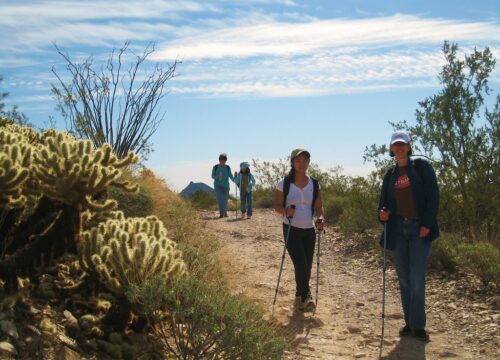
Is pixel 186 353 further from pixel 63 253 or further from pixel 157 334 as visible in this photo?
pixel 63 253


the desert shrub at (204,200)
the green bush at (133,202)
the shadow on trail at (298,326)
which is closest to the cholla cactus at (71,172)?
the shadow on trail at (298,326)

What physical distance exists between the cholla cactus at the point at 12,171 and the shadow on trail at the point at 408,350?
3.66 metres

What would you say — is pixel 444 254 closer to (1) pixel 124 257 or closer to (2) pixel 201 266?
(2) pixel 201 266

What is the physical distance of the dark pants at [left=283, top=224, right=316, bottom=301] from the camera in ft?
23.5

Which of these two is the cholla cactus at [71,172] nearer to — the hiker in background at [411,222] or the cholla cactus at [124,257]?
the cholla cactus at [124,257]

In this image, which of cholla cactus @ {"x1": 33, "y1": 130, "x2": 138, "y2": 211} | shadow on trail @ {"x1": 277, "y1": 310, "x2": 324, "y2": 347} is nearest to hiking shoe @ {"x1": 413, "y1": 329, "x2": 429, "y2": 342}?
shadow on trail @ {"x1": 277, "y1": 310, "x2": 324, "y2": 347}

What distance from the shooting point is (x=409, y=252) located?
6.17 meters

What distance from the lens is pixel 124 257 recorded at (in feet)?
16.1

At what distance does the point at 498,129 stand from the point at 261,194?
47.7 feet

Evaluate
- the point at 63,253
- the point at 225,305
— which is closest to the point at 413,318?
the point at 225,305

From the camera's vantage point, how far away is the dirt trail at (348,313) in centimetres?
575

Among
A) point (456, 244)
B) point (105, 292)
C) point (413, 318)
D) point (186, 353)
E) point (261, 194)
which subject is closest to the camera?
point (186, 353)

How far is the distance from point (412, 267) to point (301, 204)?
1.74 metres

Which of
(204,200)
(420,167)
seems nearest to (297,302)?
(420,167)
